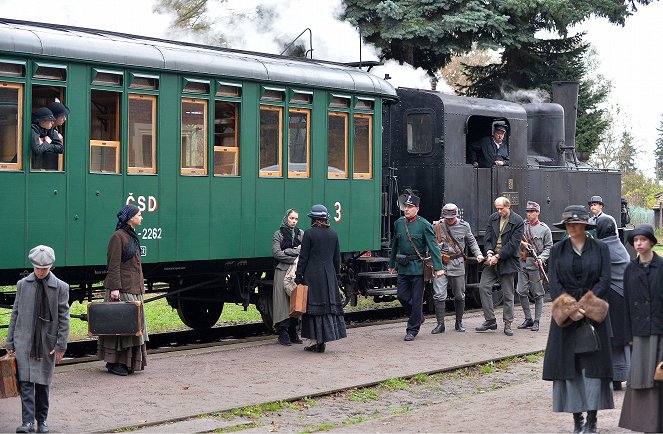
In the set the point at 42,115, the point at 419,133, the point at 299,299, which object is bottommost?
the point at 299,299

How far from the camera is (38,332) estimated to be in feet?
30.6

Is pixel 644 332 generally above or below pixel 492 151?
below

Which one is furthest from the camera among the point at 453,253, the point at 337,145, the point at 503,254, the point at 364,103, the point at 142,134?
the point at 364,103

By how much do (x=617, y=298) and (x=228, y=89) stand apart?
5.80 m

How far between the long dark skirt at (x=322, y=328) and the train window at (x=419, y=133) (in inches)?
221

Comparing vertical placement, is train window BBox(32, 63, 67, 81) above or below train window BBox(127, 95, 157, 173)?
above

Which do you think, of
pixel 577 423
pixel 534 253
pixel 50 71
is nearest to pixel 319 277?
pixel 50 71

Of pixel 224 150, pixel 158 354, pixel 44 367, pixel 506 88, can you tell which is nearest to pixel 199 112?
pixel 224 150

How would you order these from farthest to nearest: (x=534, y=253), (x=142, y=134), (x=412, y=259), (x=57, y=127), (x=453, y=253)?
(x=534, y=253), (x=453, y=253), (x=412, y=259), (x=142, y=134), (x=57, y=127)

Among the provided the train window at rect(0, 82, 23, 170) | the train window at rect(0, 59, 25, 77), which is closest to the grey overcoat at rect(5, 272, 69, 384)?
the train window at rect(0, 82, 23, 170)

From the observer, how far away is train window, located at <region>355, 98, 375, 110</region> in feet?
53.9

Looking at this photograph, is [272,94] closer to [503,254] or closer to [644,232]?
[503,254]

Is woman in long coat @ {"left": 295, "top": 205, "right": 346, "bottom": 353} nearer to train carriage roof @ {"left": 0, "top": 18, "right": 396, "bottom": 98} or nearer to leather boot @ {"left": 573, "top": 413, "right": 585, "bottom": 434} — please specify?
train carriage roof @ {"left": 0, "top": 18, "right": 396, "bottom": 98}

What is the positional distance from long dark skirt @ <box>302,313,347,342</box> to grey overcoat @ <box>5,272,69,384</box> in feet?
16.0
